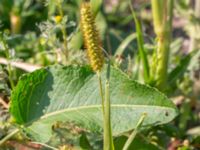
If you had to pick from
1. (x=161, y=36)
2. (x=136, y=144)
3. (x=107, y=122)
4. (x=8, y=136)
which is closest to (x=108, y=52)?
(x=161, y=36)

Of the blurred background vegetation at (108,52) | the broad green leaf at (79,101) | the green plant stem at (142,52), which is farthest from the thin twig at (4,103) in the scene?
the green plant stem at (142,52)

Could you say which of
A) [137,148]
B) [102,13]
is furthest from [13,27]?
[137,148]

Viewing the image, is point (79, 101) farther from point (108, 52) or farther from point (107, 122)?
point (108, 52)

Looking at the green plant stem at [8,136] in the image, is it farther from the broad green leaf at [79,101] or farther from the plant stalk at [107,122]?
the plant stalk at [107,122]

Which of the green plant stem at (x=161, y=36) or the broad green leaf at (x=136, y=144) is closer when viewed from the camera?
the broad green leaf at (x=136, y=144)

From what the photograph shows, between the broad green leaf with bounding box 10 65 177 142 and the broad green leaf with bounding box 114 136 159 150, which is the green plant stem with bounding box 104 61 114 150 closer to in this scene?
the broad green leaf with bounding box 10 65 177 142

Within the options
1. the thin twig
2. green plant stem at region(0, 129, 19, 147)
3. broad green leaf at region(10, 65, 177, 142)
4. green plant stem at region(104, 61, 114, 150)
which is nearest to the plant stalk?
green plant stem at region(104, 61, 114, 150)

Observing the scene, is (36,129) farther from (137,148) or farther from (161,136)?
(161,136)

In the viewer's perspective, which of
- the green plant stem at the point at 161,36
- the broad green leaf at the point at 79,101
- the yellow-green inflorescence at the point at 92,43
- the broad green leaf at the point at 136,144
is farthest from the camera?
the green plant stem at the point at 161,36
